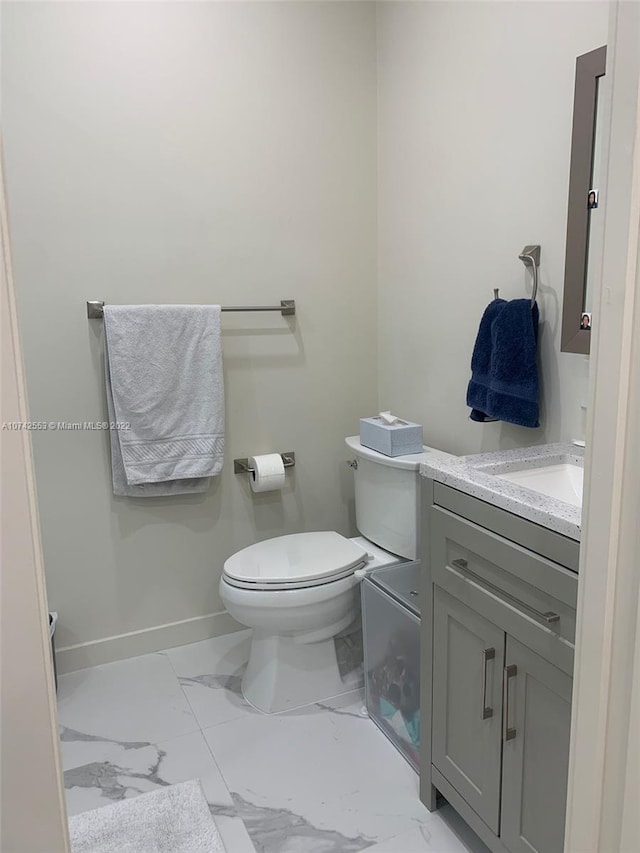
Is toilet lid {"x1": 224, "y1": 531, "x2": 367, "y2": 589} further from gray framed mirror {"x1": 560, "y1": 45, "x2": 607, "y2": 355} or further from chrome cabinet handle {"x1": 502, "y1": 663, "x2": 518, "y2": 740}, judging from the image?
gray framed mirror {"x1": 560, "y1": 45, "x2": 607, "y2": 355}

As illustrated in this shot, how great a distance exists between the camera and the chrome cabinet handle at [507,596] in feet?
3.94

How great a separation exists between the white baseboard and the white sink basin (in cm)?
146

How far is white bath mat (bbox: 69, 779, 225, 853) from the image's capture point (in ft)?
5.16

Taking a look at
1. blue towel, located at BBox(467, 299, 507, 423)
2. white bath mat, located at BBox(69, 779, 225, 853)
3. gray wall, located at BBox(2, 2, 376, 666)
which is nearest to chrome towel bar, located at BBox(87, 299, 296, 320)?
gray wall, located at BBox(2, 2, 376, 666)

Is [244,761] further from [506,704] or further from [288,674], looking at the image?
[506,704]

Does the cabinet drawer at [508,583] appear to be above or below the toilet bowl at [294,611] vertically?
above

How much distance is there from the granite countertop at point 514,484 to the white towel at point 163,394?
1032 millimetres

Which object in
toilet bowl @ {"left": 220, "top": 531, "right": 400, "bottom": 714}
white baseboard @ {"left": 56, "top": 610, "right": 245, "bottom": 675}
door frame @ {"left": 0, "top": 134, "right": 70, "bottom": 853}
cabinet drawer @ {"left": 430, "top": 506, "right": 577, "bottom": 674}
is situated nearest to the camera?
door frame @ {"left": 0, "top": 134, "right": 70, "bottom": 853}

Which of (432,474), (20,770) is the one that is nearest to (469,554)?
(432,474)

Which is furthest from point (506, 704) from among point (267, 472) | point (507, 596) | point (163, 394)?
point (163, 394)

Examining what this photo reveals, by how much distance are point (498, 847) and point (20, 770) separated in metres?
1.11

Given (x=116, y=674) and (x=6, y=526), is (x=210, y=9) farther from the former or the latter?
(x=116, y=674)

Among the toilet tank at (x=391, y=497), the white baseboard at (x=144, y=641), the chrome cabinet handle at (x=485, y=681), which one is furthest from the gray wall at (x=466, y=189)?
the white baseboard at (x=144, y=641)

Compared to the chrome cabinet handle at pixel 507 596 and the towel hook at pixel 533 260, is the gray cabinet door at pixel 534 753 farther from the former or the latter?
the towel hook at pixel 533 260
